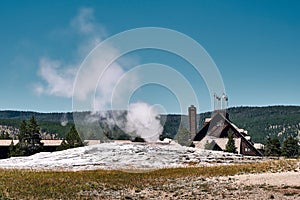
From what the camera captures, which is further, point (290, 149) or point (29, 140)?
point (290, 149)

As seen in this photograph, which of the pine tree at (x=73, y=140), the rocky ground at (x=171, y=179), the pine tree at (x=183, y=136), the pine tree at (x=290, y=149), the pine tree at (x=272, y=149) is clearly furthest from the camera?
the pine tree at (x=272, y=149)

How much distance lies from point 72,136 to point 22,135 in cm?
1191

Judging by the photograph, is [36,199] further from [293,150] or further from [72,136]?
[293,150]

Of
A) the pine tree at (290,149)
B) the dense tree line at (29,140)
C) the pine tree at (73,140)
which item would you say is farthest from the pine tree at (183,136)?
the dense tree line at (29,140)

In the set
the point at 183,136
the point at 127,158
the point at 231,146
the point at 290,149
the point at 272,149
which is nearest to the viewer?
the point at 127,158

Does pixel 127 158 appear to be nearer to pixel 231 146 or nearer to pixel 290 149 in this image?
pixel 231 146

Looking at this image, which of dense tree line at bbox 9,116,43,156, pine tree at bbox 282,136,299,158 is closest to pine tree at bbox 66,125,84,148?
dense tree line at bbox 9,116,43,156

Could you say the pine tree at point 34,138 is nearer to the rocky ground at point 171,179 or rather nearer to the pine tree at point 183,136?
the pine tree at point 183,136

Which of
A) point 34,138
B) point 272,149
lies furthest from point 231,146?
point 34,138

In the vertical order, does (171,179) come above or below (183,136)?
below

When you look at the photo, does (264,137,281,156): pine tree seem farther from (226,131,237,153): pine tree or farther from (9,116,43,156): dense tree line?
(9,116,43,156): dense tree line

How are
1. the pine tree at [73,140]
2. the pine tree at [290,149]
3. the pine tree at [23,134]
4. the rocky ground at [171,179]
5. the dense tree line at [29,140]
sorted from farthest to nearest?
the pine tree at [290,149] → the pine tree at [23,134] → the pine tree at [73,140] → the dense tree line at [29,140] → the rocky ground at [171,179]

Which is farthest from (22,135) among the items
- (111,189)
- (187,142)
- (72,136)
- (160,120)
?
(111,189)

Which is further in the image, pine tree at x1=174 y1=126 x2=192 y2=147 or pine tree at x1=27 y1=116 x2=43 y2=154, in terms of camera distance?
pine tree at x1=27 y1=116 x2=43 y2=154
